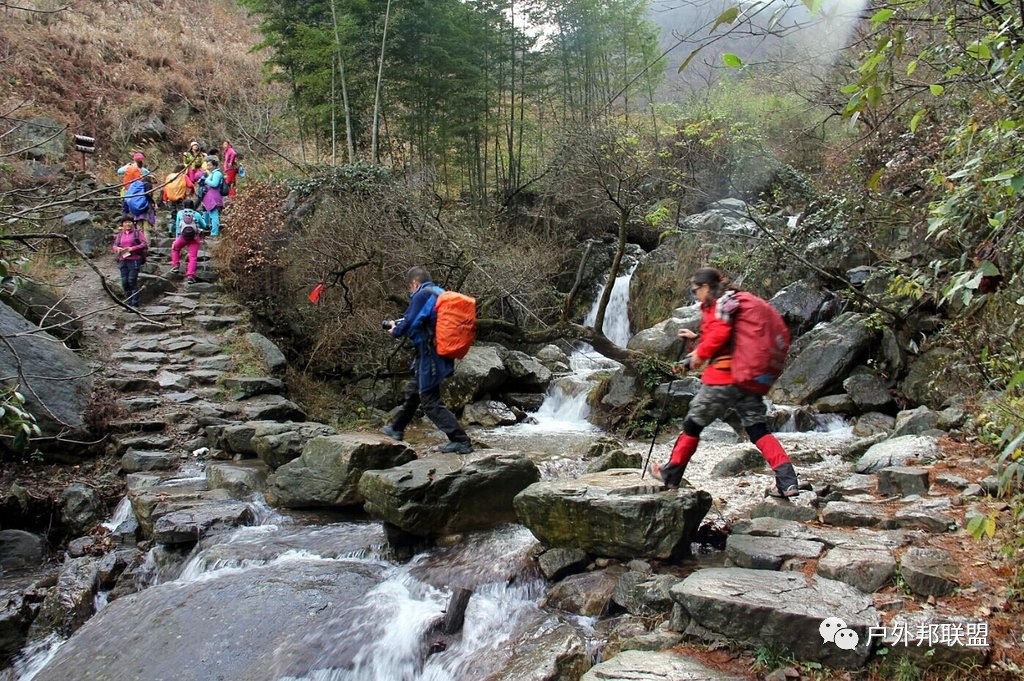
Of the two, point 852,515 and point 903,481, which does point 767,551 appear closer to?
point 852,515

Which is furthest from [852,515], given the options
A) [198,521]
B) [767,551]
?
[198,521]

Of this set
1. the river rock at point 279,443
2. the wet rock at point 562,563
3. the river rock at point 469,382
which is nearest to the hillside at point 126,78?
the river rock at point 469,382

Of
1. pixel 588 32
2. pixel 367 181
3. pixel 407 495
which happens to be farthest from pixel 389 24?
pixel 407 495

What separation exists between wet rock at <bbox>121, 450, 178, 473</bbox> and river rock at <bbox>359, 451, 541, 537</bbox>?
315cm

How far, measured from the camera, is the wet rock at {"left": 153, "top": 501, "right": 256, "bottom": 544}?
559 centimetres

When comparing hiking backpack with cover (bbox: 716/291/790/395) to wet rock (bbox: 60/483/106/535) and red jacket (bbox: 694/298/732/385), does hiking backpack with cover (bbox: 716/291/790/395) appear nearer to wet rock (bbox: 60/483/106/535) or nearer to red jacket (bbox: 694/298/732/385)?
red jacket (bbox: 694/298/732/385)

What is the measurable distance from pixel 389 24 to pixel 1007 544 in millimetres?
13970

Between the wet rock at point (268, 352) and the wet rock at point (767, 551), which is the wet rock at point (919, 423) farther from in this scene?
the wet rock at point (268, 352)

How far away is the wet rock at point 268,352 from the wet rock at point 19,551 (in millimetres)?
4223

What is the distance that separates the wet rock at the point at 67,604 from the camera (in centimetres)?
495

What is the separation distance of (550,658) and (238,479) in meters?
4.28

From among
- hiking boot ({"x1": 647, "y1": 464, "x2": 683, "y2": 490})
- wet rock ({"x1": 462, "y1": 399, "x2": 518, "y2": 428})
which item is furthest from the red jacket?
wet rock ({"x1": 462, "y1": 399, "x2": 518, "y2": 428})

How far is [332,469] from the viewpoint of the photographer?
19.7ft

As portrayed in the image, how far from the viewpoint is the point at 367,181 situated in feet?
38.9
